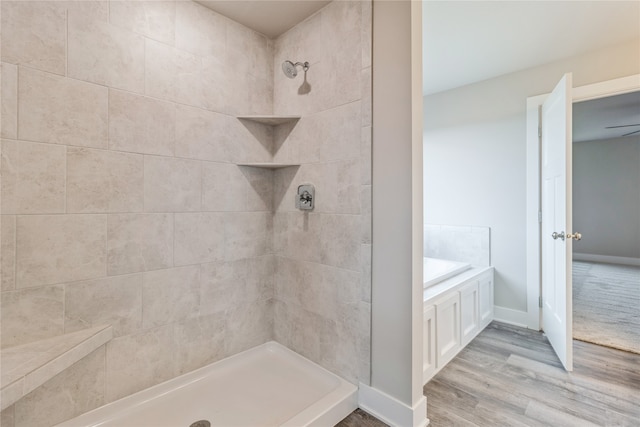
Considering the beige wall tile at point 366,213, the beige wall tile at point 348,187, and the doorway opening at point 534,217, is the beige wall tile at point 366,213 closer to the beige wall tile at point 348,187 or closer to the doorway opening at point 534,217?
the beige wall tile at point 348,187

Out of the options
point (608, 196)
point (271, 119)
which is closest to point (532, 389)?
point (271, 119)

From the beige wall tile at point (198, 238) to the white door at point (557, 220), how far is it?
94.0 inches

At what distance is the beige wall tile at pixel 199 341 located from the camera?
169 cm

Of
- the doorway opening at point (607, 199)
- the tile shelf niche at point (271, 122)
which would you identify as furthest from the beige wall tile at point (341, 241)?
the doorway opening at point (607, 199)

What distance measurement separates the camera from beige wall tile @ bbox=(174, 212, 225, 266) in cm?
168

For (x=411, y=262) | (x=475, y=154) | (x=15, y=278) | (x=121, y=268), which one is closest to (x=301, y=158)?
(x=411, y=262)

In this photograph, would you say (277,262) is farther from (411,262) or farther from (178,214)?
(411,262)

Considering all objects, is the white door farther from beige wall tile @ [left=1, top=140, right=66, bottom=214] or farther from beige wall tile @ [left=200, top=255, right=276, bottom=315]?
beige wall tile @ [left=1, top=140, right=66, bottom=214]

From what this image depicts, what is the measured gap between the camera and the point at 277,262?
6.97ft

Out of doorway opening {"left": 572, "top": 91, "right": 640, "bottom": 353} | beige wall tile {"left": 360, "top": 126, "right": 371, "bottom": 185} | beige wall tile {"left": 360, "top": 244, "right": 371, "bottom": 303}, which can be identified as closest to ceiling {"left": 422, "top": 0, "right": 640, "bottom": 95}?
beige wall tile {"left": 360, "top": 126, "right": 371, "bottom": 185}

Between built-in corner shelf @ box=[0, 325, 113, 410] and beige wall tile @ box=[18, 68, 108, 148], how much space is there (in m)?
0.90

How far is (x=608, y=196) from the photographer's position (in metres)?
5.75

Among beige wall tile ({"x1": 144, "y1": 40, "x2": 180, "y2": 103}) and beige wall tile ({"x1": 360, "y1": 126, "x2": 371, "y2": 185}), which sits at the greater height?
beige wall tile ({"x1": 144, "y1": 40, "x2": 180, "y2": 103})

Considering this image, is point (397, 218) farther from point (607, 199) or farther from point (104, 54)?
point (607, 199)
